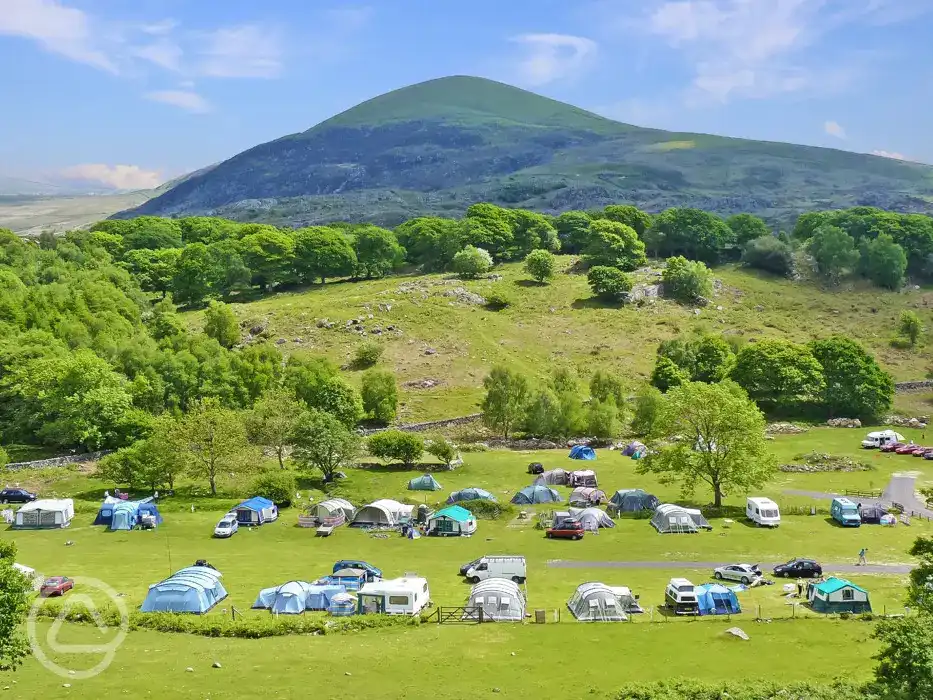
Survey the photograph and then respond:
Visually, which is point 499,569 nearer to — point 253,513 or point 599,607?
point 599,607

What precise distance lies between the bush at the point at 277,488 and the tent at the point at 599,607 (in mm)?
27500

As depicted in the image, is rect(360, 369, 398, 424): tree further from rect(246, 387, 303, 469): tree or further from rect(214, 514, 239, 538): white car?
rect(214, 514, 239, 538): white car

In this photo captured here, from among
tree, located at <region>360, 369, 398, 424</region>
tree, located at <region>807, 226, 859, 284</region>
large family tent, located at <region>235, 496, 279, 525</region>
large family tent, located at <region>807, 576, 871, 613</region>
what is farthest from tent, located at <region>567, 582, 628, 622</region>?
tree, located at <region>807, 226, 859, 284</region>

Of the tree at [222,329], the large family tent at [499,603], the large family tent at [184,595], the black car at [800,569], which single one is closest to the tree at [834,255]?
the tree at [222,329]

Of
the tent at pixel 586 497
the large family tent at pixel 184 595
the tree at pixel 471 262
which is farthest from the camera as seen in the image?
the tree at pixel 471 262

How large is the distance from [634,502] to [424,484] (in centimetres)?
1575

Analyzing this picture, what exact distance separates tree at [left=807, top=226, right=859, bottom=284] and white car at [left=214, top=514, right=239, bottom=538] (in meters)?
120

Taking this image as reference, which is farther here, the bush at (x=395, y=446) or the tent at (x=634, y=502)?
the bush at (x=395, y=446)

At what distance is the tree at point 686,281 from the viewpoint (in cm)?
12156

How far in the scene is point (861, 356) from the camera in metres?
88.1

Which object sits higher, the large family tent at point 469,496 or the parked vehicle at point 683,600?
the parked vehicle at point 683,600

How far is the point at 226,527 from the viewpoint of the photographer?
156 feet

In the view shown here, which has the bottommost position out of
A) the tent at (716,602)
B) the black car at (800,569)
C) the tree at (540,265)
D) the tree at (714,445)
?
the black car at (800,569)

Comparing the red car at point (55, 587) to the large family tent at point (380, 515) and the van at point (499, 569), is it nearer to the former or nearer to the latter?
the van at point (499, 569)
